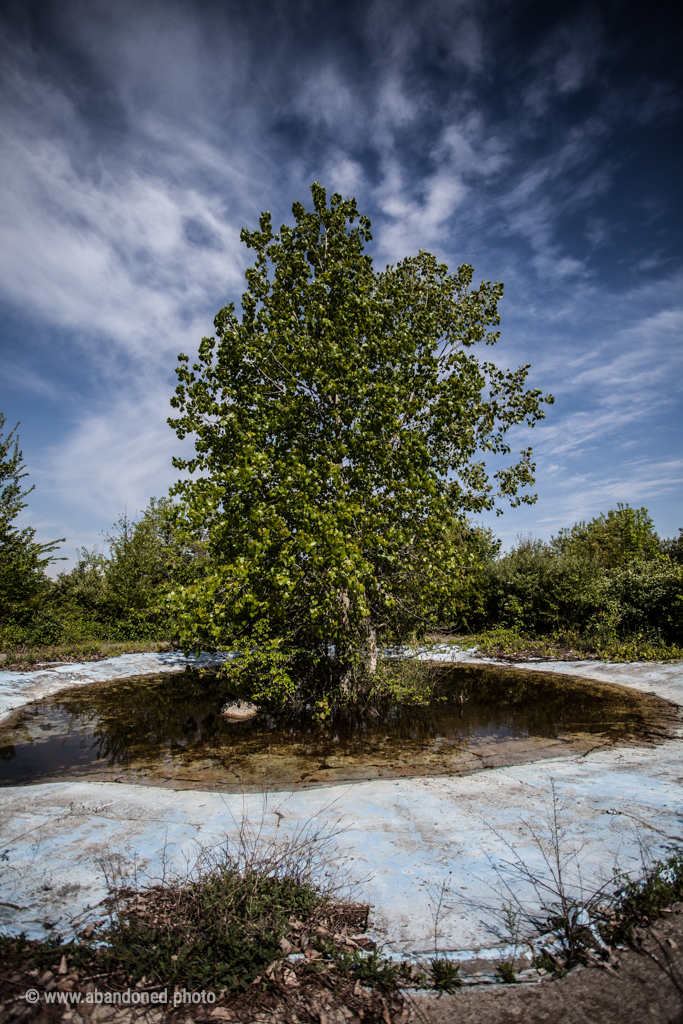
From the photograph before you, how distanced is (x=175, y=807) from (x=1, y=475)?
1776 cm

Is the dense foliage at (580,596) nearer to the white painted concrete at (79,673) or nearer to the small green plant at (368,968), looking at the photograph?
the white painted concrete at (79,673)

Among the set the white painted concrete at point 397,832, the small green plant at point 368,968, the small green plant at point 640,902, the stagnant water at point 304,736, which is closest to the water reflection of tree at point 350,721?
the stagnant water at point 304,736

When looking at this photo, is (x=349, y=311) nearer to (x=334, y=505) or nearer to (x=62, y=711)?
(x=334, y=505)

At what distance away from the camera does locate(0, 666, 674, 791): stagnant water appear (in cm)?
692

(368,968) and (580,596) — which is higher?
(580,596)

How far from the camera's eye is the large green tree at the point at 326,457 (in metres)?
8.12

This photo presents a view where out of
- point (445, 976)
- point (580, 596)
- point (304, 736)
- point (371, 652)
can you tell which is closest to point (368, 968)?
point (445, 976)

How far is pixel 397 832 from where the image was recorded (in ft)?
14.6

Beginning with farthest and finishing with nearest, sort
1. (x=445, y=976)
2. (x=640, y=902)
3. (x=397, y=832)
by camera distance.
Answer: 1. (x=397, y=832)
2. (x=640, y=902)
3. (x=445, y=976)

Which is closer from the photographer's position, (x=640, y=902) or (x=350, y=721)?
(x=640, y=902)

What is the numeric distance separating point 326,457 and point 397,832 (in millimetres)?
6069

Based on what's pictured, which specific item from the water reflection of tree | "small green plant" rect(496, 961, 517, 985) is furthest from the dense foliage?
"small green plant" rect(496, 961, 517, 985)

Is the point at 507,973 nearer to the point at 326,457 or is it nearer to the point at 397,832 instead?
the point at 397,832

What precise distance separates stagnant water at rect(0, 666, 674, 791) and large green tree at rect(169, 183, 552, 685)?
1581 mm
